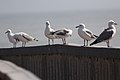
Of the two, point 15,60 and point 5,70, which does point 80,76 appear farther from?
point 5,70

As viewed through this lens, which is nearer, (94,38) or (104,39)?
(104,39)

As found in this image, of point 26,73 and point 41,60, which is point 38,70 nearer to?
point 41,60

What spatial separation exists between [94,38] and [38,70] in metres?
1.87

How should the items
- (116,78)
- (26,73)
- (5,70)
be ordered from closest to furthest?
1. (26,73)
2. (5,70)
3. (116,78)

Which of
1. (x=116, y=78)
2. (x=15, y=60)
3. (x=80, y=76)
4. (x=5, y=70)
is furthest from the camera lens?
(x=15, y=60)

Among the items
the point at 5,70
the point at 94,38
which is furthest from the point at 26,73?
the point at 94,38

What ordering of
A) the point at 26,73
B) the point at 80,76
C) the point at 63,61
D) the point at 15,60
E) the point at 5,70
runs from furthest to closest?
the point at 15,60 < the point at 63,61 < the point at 80,76 < the point at 5,70 < the point at 26,73

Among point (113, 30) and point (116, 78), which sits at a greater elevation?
point (113, 30)

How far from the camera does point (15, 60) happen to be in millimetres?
10023

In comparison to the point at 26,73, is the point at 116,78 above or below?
below

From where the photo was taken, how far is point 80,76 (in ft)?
29.0

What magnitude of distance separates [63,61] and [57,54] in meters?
0.28

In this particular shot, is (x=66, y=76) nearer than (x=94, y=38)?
Yes

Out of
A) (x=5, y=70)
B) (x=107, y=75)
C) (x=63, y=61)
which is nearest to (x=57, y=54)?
(x=63, y=61)
